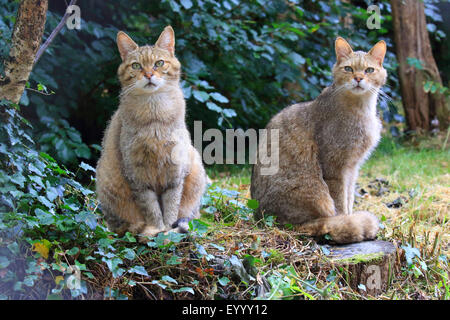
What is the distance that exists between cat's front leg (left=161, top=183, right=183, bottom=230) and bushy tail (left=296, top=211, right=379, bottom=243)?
43.4 inches

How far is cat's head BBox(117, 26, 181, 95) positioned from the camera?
3402mm

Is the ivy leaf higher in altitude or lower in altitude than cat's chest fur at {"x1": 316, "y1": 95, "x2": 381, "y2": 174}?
lower

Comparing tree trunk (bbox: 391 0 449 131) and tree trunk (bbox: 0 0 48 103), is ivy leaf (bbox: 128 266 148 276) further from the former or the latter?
tree trunk (bbox: 391 0 449 131)

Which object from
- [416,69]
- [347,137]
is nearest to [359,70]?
[347,137]

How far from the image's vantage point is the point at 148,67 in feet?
11.2

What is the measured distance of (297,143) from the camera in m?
3.96

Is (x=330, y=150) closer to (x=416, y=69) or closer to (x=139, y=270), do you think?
(x=139, y=270)

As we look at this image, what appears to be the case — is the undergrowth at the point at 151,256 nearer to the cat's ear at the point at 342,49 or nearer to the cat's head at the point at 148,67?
the cat's head at the point at 148,67

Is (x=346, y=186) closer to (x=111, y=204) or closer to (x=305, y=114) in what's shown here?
(x=305, y=114)

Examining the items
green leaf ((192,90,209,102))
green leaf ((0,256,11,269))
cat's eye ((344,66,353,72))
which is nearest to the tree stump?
cat's eye ((344,66,353,72))

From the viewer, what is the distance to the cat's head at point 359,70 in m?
3.84

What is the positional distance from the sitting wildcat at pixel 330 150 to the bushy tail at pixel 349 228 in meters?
0.01

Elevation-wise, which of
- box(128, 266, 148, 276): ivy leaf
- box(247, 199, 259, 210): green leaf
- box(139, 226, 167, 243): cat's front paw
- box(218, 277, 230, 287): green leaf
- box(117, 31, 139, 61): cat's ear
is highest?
box(117, 31, 139, 61): cat's ear

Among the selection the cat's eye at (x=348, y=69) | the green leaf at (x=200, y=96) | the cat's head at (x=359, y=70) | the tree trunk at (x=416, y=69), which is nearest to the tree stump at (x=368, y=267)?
the cat's head at (x=359, y=70)
